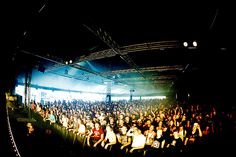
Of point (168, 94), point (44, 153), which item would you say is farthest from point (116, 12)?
point (168, 94)

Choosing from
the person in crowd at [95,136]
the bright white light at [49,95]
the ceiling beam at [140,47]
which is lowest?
the person in crowd at [95,136]

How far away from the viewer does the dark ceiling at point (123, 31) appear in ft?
21.7

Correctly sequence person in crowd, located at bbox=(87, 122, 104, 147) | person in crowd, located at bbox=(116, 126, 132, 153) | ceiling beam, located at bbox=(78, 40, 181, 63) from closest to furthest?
person in crowd, located at bbox=(116, 126, 132, 153) → person in crowd, located at bbox=(87, 122, 104, 147) → ceiling beam, located at bbox=(78, 40, 181, 63)

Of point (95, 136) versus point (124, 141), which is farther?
point (95, 136)

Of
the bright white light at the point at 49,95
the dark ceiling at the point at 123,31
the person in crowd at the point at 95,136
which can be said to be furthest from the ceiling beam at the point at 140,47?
the bright white light at the point at 49,95

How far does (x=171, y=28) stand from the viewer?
26.7 ft

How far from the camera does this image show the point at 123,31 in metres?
8.85

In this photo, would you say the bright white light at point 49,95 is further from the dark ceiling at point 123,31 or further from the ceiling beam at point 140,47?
the ceiling beam at point 140,47

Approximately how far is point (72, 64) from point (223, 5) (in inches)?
364

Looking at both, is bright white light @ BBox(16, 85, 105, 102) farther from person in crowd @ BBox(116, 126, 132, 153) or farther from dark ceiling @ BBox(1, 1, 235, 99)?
person in crowd @ BBox(116, 126, 132, 153)

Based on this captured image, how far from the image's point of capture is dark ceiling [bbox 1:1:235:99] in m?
6.62

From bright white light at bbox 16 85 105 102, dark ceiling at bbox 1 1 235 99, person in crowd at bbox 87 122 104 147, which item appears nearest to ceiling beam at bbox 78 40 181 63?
dark ceiling at bbox 1 1 235 99

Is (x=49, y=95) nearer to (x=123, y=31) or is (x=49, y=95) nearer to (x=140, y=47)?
(x=140, y=47)

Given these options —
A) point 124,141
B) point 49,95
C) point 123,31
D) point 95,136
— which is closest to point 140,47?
point 123,31
